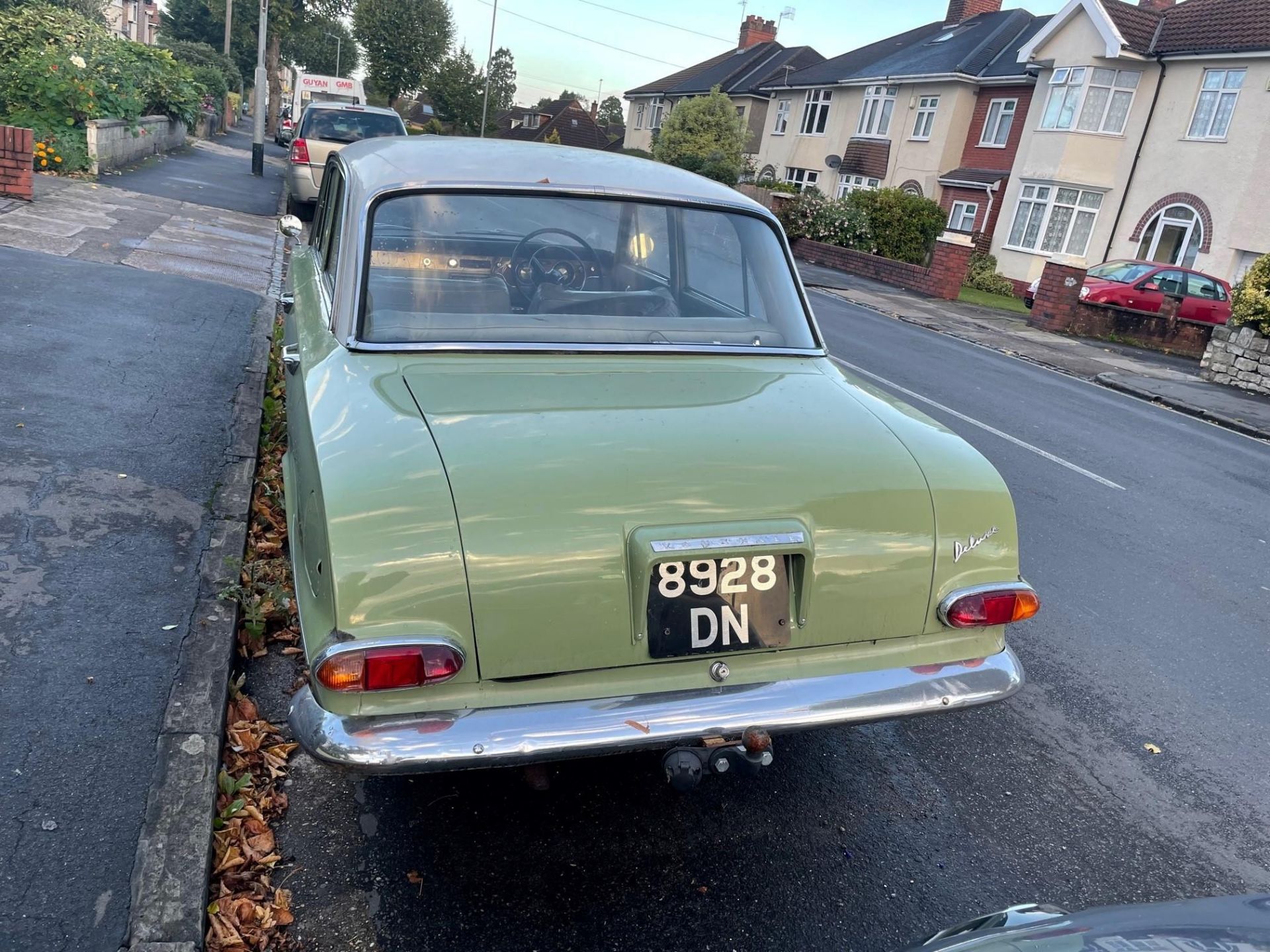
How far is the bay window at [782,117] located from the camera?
137ft

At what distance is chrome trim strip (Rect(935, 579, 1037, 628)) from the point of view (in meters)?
2.65

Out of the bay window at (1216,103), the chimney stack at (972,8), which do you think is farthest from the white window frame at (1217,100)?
the chimney stack at (972,8)

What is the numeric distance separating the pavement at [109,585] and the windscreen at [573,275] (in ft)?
4.79

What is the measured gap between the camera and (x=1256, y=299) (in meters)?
14.2

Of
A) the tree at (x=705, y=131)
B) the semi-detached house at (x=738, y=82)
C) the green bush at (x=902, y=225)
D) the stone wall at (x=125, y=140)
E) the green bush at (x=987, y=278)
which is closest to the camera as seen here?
Answer: the stone wall at (x=125, y=140)

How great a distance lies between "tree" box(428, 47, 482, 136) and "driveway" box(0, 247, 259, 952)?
57460 millimetres

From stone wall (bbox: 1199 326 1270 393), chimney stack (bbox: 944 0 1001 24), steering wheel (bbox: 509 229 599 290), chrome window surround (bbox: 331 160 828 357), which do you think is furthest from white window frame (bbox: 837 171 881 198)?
steering wheel (bbox: 509 229 599 290)

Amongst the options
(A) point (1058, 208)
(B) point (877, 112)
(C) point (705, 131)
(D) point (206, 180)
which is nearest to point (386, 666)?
(D) point (206, 180)

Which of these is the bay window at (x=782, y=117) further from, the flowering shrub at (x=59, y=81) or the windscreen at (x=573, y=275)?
the windscreen at (x=573, y=275)

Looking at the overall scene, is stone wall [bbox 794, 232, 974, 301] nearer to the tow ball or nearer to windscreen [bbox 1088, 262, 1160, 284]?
windscreen [bbox 1088, 262, 1160, 284]

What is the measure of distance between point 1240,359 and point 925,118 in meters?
21.6

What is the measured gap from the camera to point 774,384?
329 centimetres

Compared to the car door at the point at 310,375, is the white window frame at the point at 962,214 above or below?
above

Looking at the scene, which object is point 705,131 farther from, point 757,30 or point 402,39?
point 402,39
